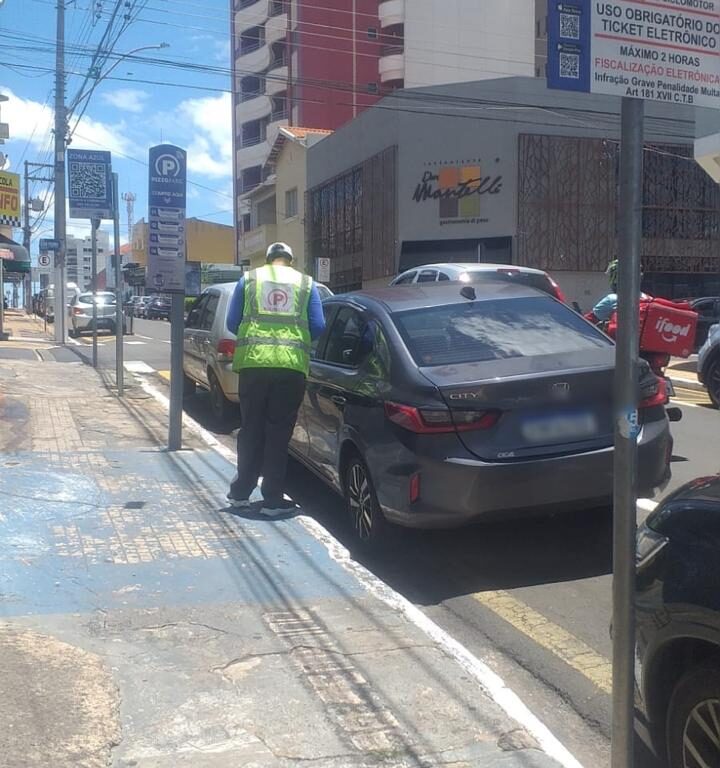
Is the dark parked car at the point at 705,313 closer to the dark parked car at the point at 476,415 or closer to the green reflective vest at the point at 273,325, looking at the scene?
the dark parked car at the point at 476,415

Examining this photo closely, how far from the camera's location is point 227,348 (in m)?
10.2

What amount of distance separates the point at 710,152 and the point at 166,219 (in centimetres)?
1048

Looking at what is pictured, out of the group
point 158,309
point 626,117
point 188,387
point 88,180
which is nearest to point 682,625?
point 626,117

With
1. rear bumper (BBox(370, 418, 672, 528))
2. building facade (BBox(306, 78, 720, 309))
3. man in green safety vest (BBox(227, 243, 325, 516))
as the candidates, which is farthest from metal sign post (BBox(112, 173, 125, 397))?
building facade (BBox(306, 78, 720, 309))

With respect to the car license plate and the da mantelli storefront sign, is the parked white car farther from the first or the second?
the da mantelli storefront sign

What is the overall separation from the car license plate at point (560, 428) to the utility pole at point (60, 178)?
21.4 metres

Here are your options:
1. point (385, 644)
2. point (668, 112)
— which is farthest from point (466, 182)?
point (385, 644)

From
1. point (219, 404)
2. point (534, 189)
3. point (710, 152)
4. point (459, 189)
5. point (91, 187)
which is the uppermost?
point (459, 189)

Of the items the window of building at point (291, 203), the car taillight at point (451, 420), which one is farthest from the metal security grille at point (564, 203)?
the car taillight at point (451, 420)

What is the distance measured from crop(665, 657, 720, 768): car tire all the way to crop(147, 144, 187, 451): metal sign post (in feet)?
21.7

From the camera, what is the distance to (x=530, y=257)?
30.8m

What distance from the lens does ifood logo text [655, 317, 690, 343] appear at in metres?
8.44

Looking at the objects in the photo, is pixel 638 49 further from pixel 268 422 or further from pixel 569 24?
pixel 268 422

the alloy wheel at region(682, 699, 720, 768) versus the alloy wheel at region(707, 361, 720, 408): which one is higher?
the alloy wheel at region(707, 361, 720, 408)
